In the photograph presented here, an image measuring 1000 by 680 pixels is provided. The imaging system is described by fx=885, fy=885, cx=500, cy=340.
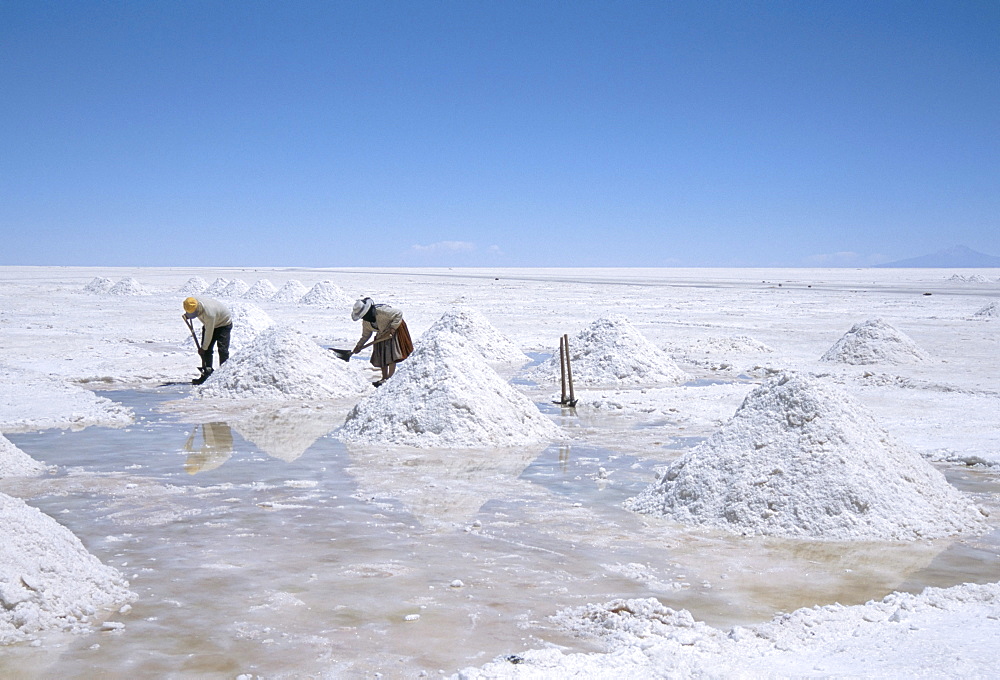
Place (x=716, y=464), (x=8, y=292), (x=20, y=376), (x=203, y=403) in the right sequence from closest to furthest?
(x=716, y=464), (x=203, y=403), (x=20, y=376), (x=8, y=292)

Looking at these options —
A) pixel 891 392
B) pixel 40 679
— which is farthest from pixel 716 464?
pixel 891 392

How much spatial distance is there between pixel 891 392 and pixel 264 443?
6764 mm

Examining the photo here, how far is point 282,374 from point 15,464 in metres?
3.88

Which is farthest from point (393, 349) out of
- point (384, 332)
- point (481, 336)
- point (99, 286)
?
point (99, 286)

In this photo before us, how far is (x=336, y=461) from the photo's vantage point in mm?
6449

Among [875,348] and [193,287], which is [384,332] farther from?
[193,287]

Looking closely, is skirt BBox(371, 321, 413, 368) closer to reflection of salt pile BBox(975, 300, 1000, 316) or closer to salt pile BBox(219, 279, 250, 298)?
reflection of salt pile BBox(975, 300, 1000, 316)

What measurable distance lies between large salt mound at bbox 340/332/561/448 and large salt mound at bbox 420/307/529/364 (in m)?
5.31

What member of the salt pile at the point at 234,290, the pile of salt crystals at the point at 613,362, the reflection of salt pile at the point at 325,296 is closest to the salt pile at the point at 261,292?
the salt pile at the point at 234,290

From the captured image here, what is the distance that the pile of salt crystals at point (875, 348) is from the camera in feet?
41.0

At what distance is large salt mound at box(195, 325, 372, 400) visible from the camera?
9.50m

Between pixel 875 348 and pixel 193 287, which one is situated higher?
pixel 193 287

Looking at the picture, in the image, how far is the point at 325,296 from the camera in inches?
1086

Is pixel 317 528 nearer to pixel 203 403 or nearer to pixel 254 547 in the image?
pixel 254 547
